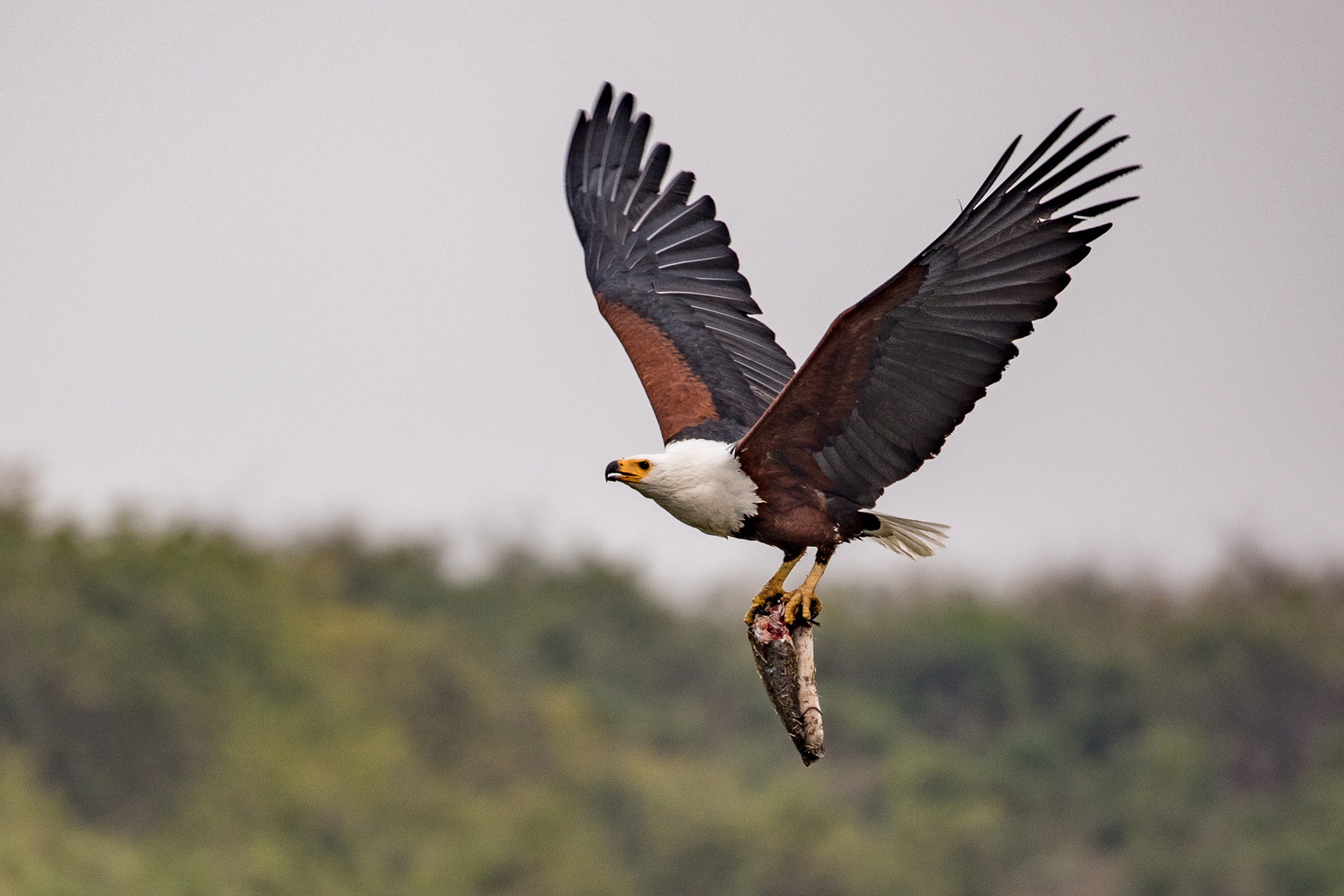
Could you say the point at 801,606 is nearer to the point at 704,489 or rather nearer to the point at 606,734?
the point at 704,489

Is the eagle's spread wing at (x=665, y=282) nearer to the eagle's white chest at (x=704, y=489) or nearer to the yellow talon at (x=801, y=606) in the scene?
the eagle's white chest at (x=704, y=489)

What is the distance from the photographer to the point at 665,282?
39.6 ft

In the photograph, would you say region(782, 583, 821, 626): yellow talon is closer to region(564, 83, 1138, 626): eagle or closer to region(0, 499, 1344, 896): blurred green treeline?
region(564, 83, 1138, 626): eagle

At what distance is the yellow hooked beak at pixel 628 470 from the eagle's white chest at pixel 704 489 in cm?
3

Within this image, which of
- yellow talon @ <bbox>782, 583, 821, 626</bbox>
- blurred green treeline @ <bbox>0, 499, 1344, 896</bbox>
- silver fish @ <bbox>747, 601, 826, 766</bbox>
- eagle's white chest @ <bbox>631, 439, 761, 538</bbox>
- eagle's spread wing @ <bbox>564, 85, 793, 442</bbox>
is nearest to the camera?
silver fish @ <bbox>747, 601, 826, 766</bbox>

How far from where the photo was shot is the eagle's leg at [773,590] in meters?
9.38

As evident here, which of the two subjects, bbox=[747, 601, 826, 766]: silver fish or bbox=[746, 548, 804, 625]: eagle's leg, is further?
bbox=[746, 548, 804, 625]: eagle's leg

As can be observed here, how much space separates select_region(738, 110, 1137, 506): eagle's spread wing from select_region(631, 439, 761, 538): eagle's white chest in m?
0.14

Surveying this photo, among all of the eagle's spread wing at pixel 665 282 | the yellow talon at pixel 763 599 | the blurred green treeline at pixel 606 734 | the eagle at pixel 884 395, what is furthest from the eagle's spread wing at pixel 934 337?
the blurred green treeline at pixel 606 734

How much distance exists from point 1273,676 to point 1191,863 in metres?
10.2

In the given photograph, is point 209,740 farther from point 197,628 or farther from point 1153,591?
point 1153,591

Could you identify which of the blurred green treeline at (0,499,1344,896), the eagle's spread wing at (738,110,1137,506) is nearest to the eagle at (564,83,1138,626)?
the eagle's spread wing at (738,110,1137,506)

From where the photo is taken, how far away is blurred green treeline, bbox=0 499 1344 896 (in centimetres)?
5222

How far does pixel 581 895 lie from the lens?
5131cm
